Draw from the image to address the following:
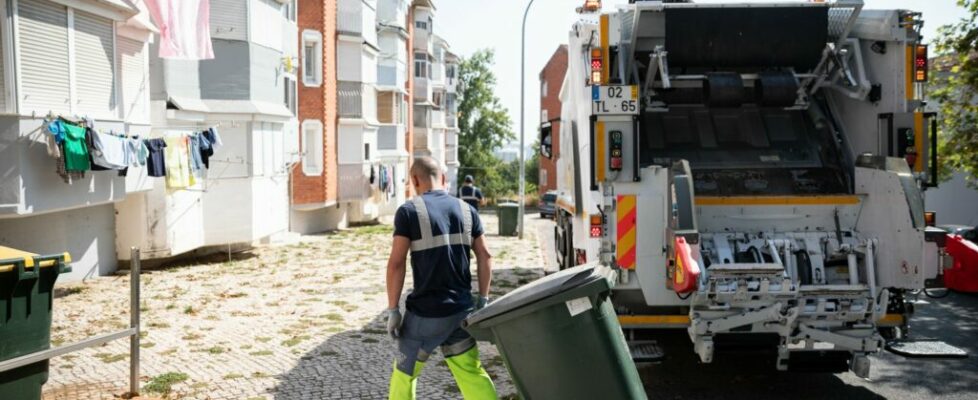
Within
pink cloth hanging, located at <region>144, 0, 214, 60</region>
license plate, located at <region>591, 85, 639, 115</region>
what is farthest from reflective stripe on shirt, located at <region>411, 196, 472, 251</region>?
pink cloth hanging, located at <region>144, 0, 214, 60</region>

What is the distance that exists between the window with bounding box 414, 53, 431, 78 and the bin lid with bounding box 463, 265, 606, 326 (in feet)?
154

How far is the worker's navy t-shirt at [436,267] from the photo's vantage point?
509 centimetres

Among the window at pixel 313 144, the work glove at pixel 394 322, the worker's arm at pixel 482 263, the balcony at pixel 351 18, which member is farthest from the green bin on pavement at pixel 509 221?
the work glove at pixel 394 322

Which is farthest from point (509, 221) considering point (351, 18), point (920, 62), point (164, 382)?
point (164, 382)

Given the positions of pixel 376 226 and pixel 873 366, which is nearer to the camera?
pixel 873 366

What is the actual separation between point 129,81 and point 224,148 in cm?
390

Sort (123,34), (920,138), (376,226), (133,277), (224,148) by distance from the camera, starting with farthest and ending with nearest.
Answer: (376,226) → (224,148) → (123,34) → (920,138) → (133,277)

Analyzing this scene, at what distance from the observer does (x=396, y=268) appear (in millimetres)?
5141

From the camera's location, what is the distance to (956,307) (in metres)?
11.3

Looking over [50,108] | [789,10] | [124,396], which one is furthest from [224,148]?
[789,10]

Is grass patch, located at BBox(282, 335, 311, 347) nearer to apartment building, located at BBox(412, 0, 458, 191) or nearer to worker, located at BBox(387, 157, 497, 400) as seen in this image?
worker, located at BBox(387, 157, 497, 400)

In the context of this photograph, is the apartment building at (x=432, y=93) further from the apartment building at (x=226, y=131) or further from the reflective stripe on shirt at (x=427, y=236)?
the reflective stripe on shirt at (x=427, y=236)

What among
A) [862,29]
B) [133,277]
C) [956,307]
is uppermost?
[862,29]

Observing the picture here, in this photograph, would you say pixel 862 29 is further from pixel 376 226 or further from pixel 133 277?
pixel 376 226
